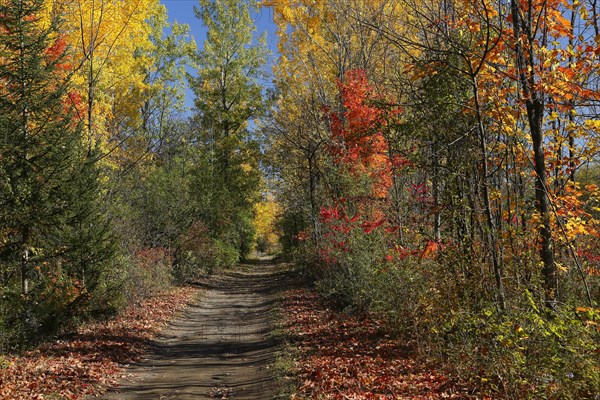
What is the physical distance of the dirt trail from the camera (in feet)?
26.9

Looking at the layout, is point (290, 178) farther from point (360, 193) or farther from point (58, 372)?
point (58, 372)

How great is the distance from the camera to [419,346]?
28.8 feet

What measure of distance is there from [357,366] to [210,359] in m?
3.63

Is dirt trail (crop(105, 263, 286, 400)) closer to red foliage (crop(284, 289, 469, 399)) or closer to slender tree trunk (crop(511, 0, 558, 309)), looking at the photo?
red foliage (crop(284, 289, 469, 399))

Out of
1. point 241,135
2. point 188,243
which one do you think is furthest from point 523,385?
point 241,135

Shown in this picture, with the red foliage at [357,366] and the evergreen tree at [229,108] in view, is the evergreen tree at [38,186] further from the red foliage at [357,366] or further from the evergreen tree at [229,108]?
the evergreen tree at [229,108]

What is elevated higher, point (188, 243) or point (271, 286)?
point (188, 243)

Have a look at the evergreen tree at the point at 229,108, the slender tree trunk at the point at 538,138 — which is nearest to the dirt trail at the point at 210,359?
the slender tree trunk at the point at 538,138

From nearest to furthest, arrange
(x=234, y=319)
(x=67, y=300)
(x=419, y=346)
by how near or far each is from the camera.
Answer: (x=419, y=346)
(x=67, y=300)
(x=234, y=319)

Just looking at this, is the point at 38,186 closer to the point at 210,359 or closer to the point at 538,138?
the point at 210,359

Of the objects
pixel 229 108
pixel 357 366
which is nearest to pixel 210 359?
pixel 357 366

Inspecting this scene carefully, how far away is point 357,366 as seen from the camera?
8.49 metres

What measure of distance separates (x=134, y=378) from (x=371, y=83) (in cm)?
1192

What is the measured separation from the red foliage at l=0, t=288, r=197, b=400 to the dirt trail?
42 centimetres
